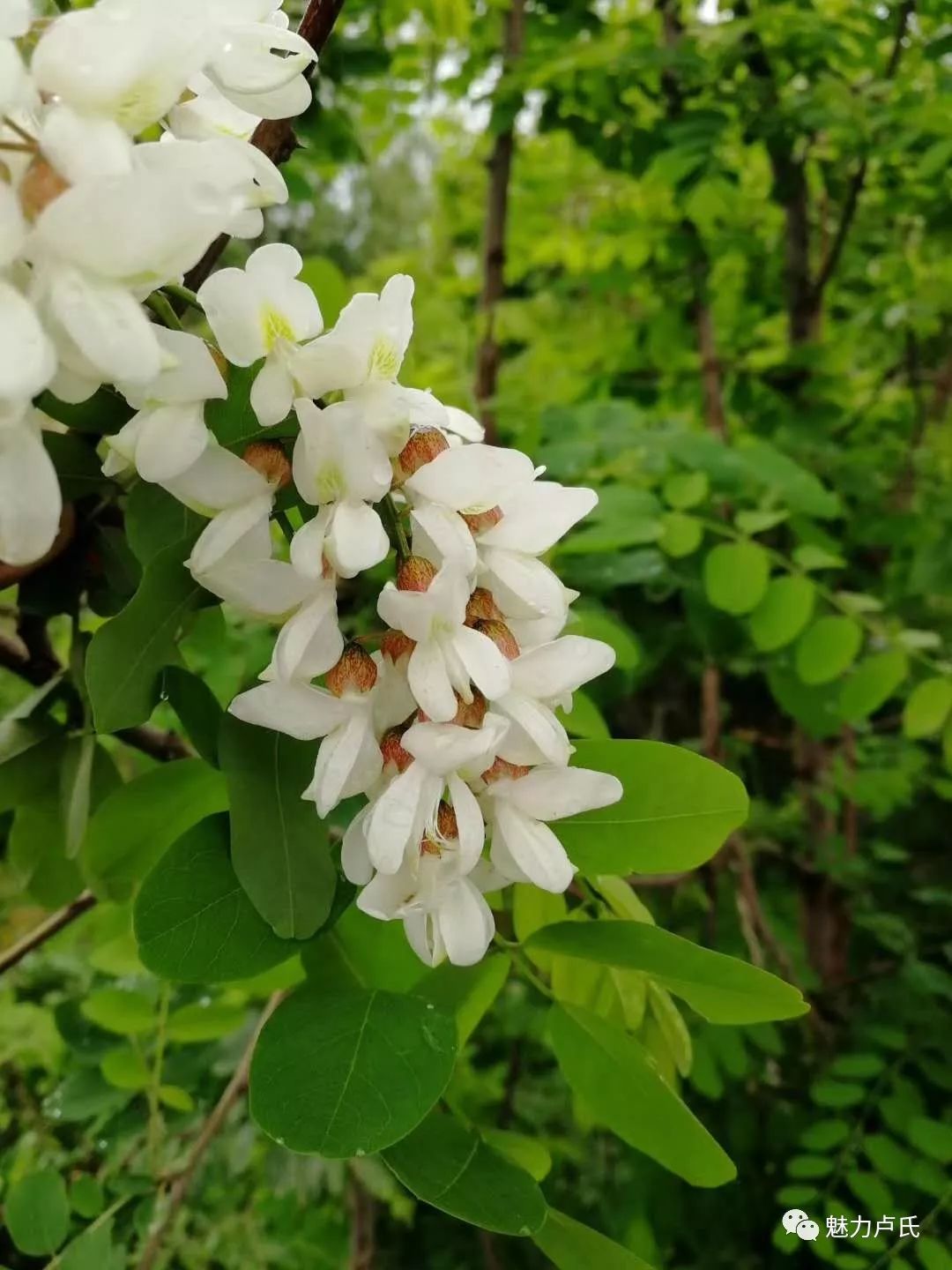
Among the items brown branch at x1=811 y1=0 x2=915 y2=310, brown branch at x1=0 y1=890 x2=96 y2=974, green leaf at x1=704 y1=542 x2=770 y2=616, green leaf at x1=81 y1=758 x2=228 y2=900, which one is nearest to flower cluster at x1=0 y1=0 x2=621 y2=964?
green leaf at x1=81 y1=758 x2=228 y2=900

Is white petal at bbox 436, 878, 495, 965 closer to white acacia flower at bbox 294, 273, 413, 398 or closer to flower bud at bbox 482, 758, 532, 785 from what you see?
flower bud at bbox 482, 758, 532, 785

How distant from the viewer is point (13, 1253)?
1.76ft

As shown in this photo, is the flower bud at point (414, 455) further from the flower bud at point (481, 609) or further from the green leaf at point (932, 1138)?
→ the green leaf at point (932, 1138)

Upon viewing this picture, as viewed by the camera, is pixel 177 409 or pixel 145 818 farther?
pixel 145 818

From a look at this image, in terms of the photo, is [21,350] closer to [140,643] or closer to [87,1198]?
[140,643]

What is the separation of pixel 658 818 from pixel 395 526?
14 centimetres

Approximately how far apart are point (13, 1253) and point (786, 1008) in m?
0.45

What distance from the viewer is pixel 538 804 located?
11.8 inches

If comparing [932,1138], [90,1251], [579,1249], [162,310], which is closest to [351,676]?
[162,310]

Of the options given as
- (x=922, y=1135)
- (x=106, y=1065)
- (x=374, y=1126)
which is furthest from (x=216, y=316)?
(x=922, y=1135)

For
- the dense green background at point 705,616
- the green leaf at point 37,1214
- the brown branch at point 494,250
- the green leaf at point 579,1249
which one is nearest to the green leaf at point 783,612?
the dense green background at point 705,616

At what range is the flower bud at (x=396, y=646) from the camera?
297 millimetres

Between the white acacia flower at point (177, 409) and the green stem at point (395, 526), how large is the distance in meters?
0.06

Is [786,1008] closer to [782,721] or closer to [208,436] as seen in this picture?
[208,436]
